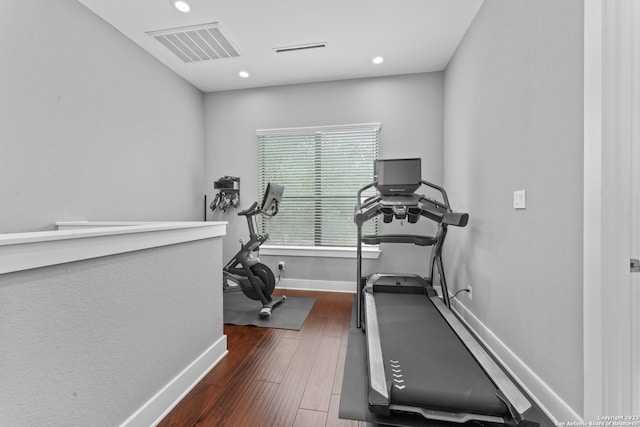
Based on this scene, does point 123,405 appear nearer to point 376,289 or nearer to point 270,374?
point 270,374

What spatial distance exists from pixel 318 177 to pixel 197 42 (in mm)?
1944

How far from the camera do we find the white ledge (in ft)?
2.66

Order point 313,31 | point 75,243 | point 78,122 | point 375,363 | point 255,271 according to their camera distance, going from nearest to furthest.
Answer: point 75,243
point 375,363
point 78,122
point 313,31
point 255,271

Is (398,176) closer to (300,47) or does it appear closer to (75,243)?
(300,47)

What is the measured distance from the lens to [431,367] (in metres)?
1.48

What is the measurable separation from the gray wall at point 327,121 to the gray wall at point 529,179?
2.55ft

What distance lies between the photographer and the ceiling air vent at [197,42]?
2.47 meters

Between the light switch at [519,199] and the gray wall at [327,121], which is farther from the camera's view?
the gray wall at [327,121]

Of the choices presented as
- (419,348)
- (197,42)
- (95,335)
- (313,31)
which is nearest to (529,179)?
(419,348)

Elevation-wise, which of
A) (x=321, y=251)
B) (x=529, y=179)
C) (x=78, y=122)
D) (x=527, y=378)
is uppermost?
(x=78, y=122)

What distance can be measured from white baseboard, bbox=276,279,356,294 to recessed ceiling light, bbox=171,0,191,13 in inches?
119

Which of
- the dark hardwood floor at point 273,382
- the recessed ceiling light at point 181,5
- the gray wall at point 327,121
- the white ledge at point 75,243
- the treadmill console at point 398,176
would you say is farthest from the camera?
the gray wall at point 327,121

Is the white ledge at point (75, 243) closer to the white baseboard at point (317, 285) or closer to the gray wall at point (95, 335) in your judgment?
the gray wall at point (95, 335)

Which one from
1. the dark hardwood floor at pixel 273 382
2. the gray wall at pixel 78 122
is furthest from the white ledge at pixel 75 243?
the gray wall at pixel 78 122
